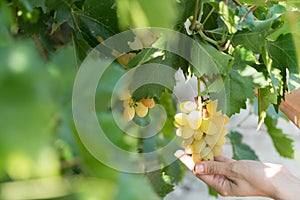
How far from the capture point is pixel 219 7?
1.76 ft

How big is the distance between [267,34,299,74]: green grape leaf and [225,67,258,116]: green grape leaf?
4 centimetres

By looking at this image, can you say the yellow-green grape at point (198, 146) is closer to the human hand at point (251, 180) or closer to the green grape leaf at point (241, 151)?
the human hand at point (251, 180)

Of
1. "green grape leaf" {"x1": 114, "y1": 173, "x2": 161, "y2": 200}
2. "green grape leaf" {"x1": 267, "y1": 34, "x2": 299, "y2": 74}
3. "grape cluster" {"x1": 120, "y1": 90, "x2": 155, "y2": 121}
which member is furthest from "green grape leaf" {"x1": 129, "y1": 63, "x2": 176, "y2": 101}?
"green grape leaf" {"x1": 114, "y1": 173, "x2": 161, "y2": 200}

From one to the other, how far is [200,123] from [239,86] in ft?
0.24

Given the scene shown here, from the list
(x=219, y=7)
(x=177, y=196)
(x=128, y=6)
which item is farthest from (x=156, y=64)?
(x=177, y=196)

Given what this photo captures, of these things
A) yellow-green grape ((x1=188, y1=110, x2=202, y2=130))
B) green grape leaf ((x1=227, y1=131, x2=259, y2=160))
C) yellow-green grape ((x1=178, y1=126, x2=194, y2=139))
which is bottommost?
green grape leaf ((x1=227, y1=131, x2=259, y2=160))

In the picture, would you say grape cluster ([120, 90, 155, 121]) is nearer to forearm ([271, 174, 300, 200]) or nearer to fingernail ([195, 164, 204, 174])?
fingernail ([195, 164, 204, 174])

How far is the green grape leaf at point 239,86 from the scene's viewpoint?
59cm

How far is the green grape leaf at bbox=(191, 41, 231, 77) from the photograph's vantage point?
1.81 feet

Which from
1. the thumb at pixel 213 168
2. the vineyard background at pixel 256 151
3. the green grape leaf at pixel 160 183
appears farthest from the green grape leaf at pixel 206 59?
the vineyard background at pixel 256 151

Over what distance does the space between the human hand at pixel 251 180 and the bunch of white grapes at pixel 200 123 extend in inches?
7.1

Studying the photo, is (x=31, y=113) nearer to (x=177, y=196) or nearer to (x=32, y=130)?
(x=32, y=130)

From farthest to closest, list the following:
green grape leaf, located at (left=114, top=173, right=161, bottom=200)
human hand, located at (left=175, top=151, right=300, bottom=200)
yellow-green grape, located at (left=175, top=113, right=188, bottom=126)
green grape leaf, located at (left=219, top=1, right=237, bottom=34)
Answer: human hand, located at (left=175, top=151, right=300, bottom=200) → yellow-green grape, located at (left=175, top=113, right=188, bottom=126) → green grape leaf, located at (left=219, top=1, right=237, bottom=34) → green grape leaf, located at (left=114, top=173, right=161, bottom=200)

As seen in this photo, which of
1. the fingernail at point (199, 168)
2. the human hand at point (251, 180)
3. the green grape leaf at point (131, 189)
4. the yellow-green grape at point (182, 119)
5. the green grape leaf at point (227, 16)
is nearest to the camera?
the green grape leaf at point (131, 189)
